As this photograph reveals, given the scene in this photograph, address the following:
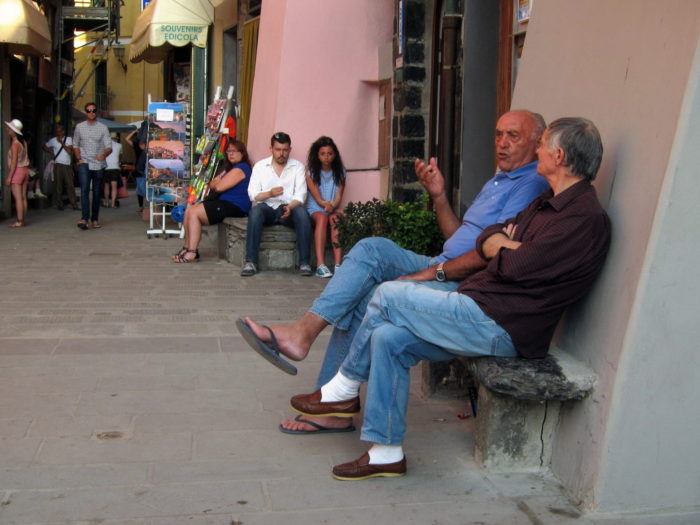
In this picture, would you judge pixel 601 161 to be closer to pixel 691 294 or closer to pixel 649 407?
pixel 691 294

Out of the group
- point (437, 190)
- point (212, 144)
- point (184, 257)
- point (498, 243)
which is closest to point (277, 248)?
point (184, 257)

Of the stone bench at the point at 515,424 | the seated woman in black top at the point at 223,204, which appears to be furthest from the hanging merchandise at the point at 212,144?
the stone bench at the point at 515,424

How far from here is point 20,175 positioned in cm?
1374

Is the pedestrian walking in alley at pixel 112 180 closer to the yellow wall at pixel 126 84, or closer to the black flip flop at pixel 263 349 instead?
the black flip flop at pixel 263 349

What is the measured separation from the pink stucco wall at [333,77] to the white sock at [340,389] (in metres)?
6.10

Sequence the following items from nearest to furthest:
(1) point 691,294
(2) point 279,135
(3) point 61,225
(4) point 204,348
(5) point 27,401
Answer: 1. (1) point 691,294
2. (5) point 27,401
3. (4) point 204,348
4. (2) point 279,135
5. (3) point 61,225

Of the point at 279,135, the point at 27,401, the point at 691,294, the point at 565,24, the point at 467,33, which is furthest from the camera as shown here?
the point at 279,135

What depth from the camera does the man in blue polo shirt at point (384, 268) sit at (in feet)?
13.4

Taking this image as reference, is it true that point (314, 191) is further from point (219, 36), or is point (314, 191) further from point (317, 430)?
point (219, 36)

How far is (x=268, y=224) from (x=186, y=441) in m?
5.45

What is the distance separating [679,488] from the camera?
3.33 m

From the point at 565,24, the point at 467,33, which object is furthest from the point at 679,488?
the point at 467,33

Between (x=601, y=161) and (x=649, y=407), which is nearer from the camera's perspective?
(x=649, y=407)

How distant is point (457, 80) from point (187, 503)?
216 inches
